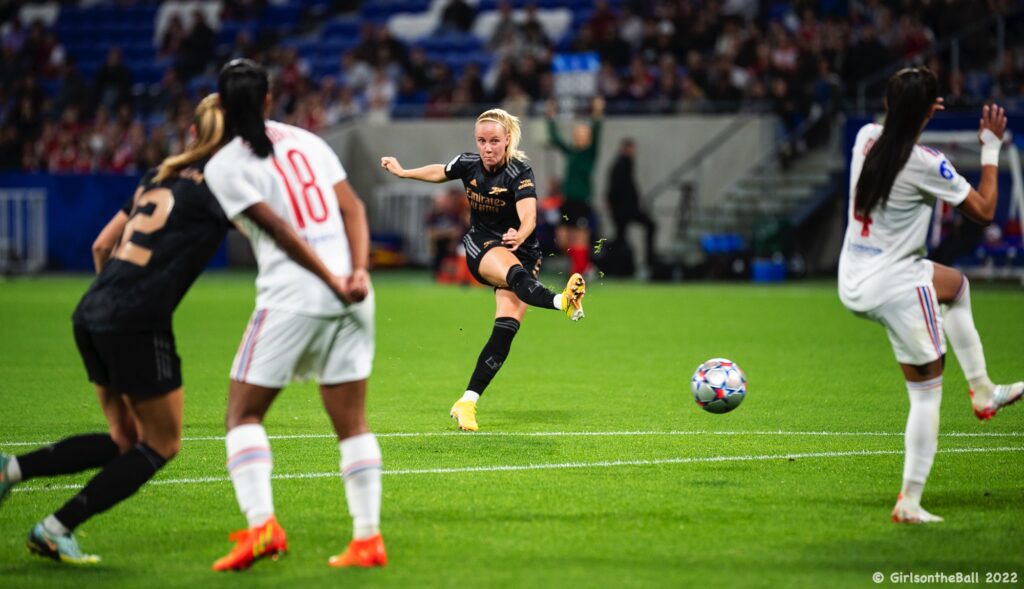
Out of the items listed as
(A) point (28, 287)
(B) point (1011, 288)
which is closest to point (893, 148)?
(B) point (1011, 288)

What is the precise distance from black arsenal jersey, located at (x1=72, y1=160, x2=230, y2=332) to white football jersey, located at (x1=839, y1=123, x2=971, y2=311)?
9.73 ft

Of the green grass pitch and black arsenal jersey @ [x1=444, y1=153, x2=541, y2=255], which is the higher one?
black arsenal jersey @ [x1=444, y1=153, x2=541, y2=255]

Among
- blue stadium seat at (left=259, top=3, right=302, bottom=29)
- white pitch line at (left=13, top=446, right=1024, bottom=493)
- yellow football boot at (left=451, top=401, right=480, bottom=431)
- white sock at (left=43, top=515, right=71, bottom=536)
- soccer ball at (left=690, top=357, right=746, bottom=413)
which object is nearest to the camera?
white sock at (left=43, top=515, right=71, bottom=536)

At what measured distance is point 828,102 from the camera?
84.9 feet

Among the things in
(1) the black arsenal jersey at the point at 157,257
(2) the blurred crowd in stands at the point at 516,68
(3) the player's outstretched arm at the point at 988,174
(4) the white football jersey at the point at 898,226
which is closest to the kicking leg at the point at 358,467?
(1) the black arsenal jersey at the point at 157,257

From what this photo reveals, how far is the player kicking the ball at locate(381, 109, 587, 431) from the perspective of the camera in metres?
9.84

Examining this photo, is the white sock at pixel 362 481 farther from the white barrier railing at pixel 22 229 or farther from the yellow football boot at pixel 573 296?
the white barrier railing at pixel 22 229

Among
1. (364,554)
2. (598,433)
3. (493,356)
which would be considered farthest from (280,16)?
(364,554)

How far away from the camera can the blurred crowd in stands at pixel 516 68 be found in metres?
25.5

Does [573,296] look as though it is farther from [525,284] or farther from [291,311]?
[291,311]

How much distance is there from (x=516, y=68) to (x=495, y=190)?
19.7 m

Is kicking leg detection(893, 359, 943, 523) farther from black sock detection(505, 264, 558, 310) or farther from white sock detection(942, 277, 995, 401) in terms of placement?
black sock detection(505, 264, 558, 310)

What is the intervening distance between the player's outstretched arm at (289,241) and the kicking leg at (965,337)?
3.21 meters

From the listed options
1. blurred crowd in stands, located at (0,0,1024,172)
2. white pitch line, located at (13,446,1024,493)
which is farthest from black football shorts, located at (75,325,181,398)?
blurred crowd in stands, located at (0,0,1024,172)
